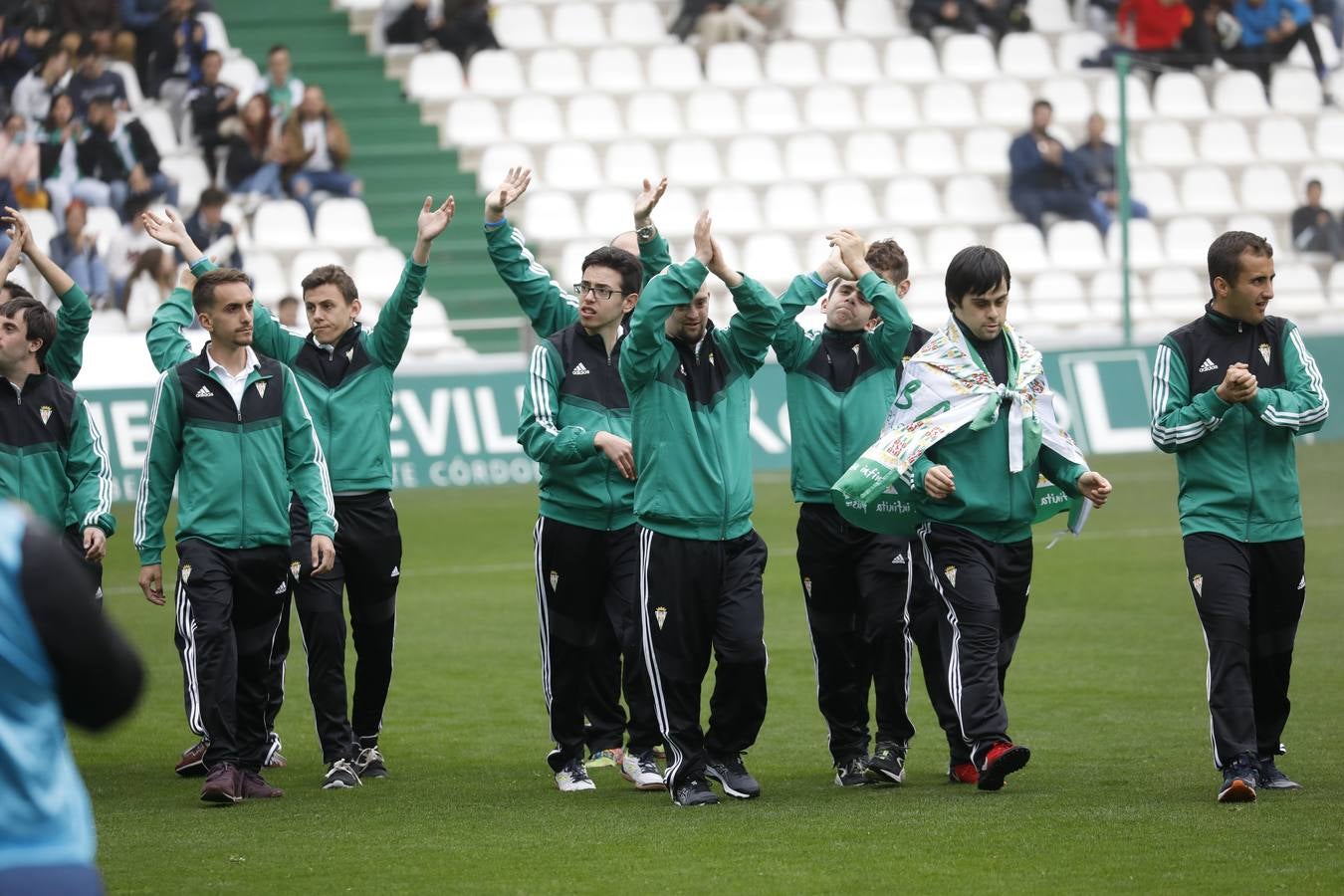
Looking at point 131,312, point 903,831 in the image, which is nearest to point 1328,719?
point 903,831

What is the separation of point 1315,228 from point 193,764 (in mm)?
17030

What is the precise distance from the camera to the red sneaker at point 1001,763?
22.4 feet

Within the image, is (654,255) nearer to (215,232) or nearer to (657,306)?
(657,306)

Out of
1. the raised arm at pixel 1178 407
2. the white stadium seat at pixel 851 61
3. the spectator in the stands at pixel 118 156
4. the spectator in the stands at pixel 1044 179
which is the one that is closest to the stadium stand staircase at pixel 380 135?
the spectator in the stands at pixel 118 156

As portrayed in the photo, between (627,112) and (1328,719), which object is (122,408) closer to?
(627,112)

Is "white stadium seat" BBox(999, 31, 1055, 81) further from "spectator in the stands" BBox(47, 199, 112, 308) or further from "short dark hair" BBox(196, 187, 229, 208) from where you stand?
"spectator in the stands" BBox(47, 199, 112, 308)

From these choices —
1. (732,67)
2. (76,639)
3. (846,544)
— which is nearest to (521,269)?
(846,544)

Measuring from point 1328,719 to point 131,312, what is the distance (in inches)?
544

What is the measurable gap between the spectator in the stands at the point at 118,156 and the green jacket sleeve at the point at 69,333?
44.2 feet

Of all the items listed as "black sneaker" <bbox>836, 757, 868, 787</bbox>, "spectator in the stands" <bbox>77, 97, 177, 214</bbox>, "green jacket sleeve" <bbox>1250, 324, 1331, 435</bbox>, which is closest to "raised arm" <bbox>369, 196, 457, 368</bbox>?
"black sneaker" <bbox>836, 757, 868, 787</bbox>

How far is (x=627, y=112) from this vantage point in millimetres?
25344

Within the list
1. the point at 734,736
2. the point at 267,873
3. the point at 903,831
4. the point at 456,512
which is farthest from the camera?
the point at 456,512

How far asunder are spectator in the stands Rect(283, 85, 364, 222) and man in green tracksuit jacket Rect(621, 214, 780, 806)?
1621 cm

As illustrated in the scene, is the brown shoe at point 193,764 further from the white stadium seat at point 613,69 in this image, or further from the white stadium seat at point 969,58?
the white stadium seat at point 969,58
